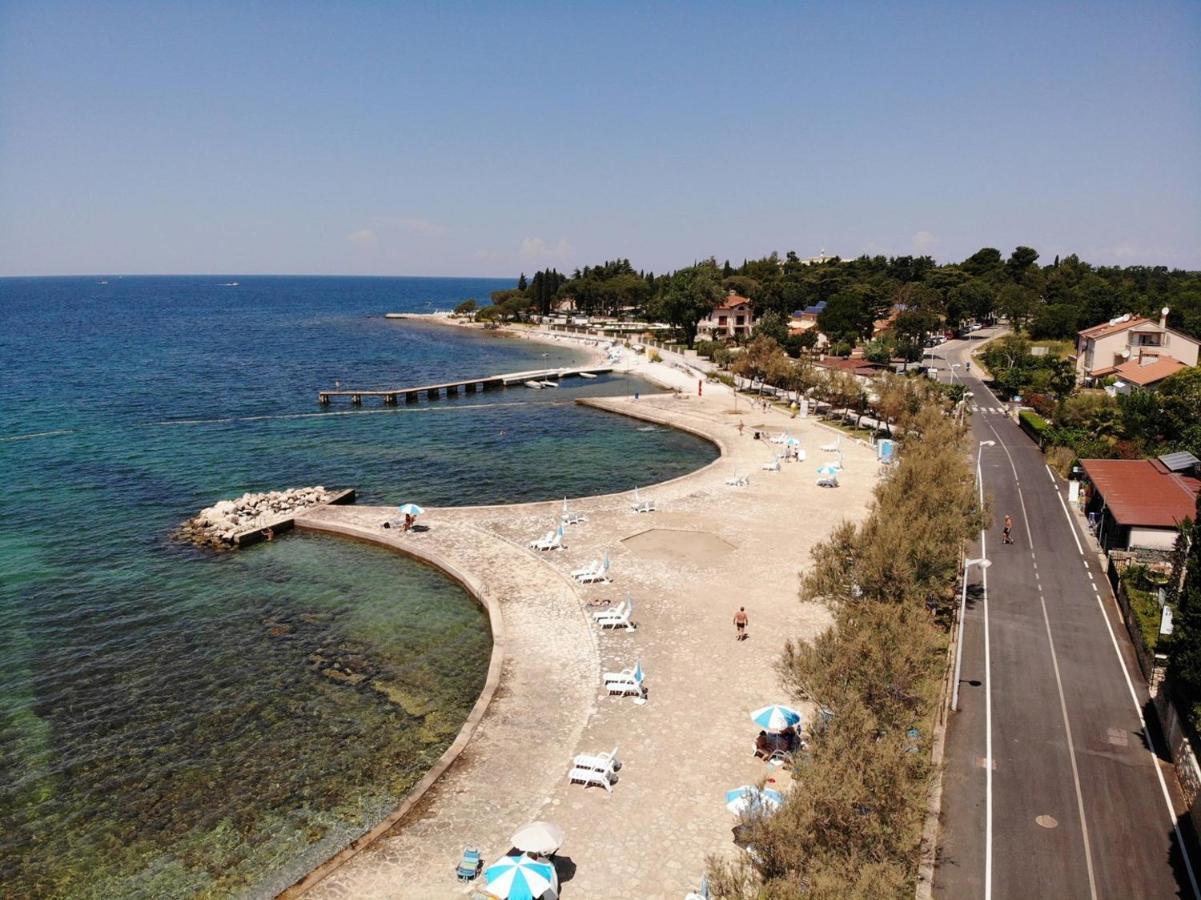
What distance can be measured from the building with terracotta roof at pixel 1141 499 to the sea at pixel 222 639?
24.4m

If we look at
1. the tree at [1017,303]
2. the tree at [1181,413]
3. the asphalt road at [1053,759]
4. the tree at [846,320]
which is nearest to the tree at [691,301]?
the tree at [846,320]

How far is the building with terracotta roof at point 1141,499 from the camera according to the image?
104 ft

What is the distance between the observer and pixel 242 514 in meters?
39.1

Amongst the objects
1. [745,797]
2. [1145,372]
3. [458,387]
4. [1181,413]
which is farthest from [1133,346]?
[745,797]

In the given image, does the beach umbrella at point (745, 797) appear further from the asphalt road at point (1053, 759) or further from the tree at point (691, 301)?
the tree at point (691, 301)

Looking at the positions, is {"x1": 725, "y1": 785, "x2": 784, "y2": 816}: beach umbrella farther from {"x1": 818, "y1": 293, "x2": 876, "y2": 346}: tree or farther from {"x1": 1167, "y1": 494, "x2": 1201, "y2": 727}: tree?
{"x1": 818, "y1": 293, "x2": 876, "y2": 346}: tree

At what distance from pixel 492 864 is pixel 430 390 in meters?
70.8

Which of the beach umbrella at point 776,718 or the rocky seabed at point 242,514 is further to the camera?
the rocky seabed at point 242,514

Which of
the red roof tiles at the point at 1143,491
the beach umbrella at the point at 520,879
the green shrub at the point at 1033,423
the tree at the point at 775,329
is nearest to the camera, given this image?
the beach umbrella at the point at 520,879

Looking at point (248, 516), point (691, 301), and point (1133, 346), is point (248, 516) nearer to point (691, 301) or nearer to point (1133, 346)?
point (1133, 346)

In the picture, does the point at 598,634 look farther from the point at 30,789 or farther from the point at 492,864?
the point at 30,789

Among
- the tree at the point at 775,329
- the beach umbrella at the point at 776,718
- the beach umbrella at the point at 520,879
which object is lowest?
the beach umbrella at the point at 520,879

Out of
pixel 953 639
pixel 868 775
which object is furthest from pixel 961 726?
pixel 868 775

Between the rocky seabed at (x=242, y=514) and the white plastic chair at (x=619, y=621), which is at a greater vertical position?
the white plastic chair at (x=619, y=621)
